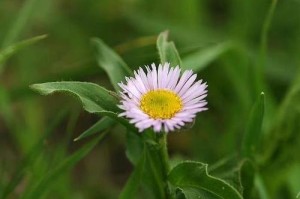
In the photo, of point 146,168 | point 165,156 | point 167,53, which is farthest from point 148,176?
point 167,53

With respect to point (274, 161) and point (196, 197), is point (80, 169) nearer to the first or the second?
point (274, 161)

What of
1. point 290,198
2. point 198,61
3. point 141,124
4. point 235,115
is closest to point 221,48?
point 198,61

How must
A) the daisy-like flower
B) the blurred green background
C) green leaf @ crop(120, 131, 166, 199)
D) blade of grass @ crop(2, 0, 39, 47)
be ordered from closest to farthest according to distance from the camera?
the daisy-like flower
green leaf @ crop(120, 131, 166, 199)
the blurred green background
blade of grass @ crop(2, 0, 39, 47)

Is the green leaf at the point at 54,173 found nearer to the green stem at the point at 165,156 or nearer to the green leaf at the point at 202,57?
the green stem at the point at 165,156

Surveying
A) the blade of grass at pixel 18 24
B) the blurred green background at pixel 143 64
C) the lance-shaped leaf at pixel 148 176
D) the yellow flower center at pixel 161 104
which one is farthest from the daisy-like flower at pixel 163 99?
the blade of grass at pixel 18 24

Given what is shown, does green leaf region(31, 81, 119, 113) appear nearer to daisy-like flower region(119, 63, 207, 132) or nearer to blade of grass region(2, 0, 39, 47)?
daisy-like flower region(119, 63, 207, 132)

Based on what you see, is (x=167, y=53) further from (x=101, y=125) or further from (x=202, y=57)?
(x=202, y=57)

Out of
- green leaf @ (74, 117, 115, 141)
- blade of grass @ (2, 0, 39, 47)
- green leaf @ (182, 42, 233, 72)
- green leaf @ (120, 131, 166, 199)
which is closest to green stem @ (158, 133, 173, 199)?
green leaf @ (120, 131, 166, 199)
